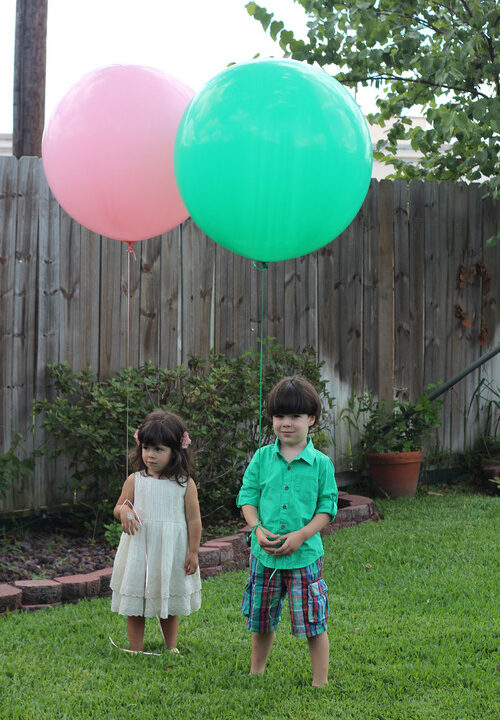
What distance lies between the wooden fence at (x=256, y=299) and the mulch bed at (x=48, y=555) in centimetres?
23

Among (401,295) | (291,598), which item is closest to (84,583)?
(291,598)

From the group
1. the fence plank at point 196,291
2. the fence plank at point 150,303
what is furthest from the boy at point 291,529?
the fence plank at point 196,291

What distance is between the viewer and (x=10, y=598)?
3.78 metres

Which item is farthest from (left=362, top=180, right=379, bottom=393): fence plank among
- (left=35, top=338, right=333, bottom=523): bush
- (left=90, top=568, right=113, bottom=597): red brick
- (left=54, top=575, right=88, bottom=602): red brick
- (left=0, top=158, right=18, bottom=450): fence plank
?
(left=54, top=575, right=88, bottom=602): red brick

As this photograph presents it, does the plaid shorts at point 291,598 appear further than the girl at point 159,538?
No

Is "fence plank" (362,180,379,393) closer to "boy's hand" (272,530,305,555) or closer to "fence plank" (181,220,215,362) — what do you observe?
"fence plank" (181,220,215,362)

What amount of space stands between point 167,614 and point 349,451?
359 cm

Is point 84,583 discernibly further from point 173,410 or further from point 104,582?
point 173,410

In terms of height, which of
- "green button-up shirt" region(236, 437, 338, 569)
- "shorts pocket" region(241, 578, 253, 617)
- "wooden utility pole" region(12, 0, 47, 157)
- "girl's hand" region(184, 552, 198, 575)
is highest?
"wooden utility pole" region(12, 0, 47, 157)

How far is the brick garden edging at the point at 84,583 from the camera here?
12.6ft

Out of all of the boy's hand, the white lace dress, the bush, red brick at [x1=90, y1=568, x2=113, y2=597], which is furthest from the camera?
the bush

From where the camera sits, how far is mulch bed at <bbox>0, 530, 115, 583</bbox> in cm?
431

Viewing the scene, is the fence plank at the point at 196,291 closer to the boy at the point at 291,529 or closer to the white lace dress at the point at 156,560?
the white lace dress at the point at 156,560

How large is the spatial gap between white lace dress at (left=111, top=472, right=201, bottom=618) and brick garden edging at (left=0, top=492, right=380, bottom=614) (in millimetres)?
727
